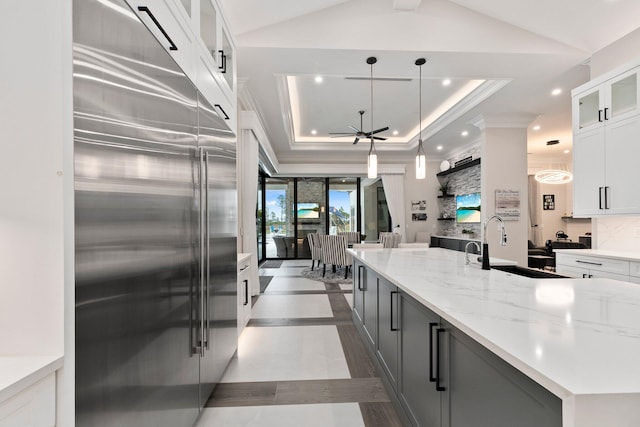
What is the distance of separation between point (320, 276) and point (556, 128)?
564 cm

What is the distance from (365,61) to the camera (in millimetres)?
3391

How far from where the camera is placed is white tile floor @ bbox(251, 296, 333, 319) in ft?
12.8

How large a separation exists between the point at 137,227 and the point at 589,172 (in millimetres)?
4358

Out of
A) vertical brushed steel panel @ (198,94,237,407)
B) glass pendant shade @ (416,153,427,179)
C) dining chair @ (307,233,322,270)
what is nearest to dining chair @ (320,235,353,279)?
dining chair @ (307,233,322,270)

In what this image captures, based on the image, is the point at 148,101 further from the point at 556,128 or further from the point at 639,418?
the point at 556,128

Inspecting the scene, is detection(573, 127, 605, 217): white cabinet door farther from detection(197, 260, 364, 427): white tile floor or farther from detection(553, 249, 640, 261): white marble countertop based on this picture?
detection(197, 260, 364, 427): white tile floor

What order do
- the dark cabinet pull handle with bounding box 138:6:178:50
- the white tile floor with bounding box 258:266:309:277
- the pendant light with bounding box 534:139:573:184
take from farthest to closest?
1. the white tile floor with bounding box 258:266:309:277
2. the pendant light with bounding box 534:139:573:184
3. the dark cabinet pull handle with bounding box 138:6:178:50

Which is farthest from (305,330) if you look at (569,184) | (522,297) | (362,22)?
(569,184)

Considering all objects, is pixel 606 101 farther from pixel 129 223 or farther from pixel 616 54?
pixel 129 223

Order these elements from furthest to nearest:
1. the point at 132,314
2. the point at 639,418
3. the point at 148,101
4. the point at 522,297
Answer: the point at 522,297
the point at 148,101
the point at 132,314
the point at 639,418

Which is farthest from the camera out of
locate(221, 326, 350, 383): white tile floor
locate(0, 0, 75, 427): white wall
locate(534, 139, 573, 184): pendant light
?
locate(534, 139, 573, 184): pendant light

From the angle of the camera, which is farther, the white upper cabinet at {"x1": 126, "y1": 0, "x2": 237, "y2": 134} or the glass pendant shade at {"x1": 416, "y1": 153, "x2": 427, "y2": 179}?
the glass pendant shade at {"x1": 416, "y1": 153, "x2": 427, "y2": 179}

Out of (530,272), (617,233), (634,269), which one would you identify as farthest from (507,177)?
(530,272)

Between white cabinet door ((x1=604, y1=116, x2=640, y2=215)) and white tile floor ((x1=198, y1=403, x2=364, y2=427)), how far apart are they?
10.6 feet
